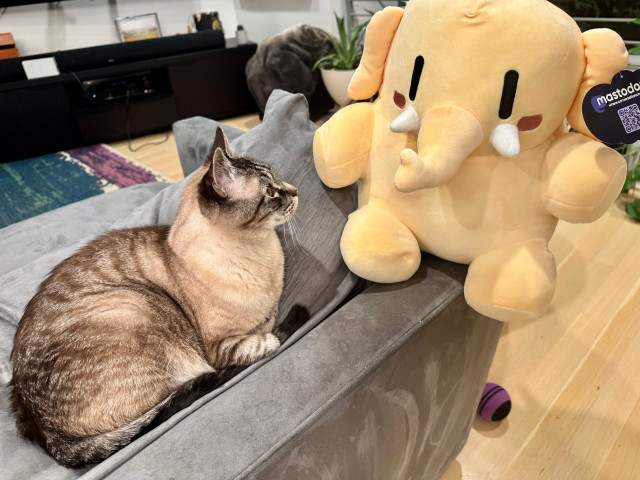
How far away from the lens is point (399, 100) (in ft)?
2.45

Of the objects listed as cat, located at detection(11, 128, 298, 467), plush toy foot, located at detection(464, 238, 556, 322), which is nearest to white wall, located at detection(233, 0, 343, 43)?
cat, located at detection(11, 128, 298, 467)

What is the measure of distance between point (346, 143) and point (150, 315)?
53 cm

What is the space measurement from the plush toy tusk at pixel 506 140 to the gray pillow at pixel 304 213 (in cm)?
38

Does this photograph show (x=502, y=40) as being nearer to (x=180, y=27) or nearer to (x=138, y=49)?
(x=138, y=49)

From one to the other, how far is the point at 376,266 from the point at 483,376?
48 centimetres

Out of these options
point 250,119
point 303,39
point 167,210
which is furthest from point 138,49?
point 167,210

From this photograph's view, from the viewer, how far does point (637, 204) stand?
1928mm

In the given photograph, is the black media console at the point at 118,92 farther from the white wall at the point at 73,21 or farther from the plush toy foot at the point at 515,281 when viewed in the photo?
the plush toy foot at the point at 515,281

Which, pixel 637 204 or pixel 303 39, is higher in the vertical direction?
pixel 303 39

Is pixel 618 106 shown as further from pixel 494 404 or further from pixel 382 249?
pixel 494 404

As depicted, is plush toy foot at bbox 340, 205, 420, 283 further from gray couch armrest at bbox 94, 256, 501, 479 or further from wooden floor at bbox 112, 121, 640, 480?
wooden floor at bbox 112, 121, 640, 480

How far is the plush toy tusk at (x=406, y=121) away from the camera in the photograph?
2.29 feet

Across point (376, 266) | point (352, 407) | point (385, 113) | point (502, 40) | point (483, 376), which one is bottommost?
point (483, 376)

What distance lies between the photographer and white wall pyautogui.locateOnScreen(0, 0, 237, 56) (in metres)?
3.34
